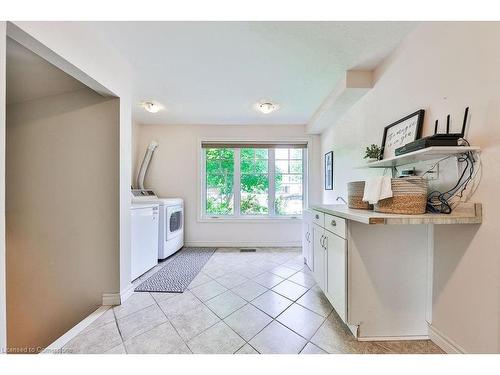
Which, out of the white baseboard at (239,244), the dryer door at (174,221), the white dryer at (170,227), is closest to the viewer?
the white dryer at (170,227)

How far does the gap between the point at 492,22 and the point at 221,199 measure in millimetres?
3402

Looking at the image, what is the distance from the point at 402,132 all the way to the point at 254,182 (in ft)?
8.03

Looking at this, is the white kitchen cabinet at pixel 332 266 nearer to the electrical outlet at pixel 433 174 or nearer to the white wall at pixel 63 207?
the electrical outlet at pixel 433 174

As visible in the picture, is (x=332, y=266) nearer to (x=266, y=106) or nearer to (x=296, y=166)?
(x=266, y=106)

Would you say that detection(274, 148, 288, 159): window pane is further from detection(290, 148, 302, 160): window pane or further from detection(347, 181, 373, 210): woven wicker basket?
detection(347, 181, 373, 210): woven wicker basket

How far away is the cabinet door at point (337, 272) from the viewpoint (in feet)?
4.44

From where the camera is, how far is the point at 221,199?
3.70m

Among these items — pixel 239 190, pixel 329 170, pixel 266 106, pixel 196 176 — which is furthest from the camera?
pixel 239 190

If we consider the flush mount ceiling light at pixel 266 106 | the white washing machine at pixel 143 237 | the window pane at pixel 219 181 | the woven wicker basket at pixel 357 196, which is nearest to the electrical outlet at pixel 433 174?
the woven wicker basket at pixel 357 196

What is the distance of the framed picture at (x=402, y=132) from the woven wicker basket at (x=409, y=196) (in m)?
0.40

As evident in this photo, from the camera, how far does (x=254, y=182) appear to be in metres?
3.69

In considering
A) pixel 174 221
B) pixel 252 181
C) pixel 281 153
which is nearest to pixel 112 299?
pixel 174 221
